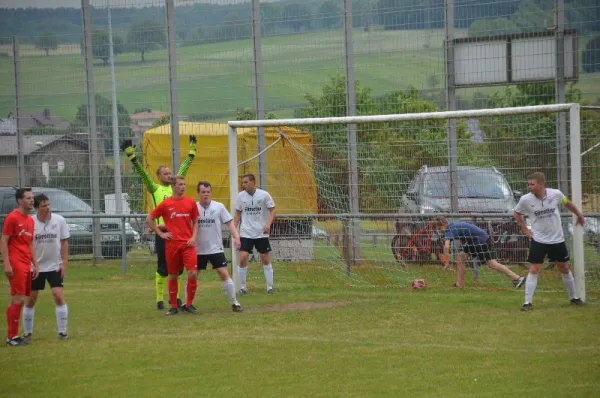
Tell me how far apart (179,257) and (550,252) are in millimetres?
5638

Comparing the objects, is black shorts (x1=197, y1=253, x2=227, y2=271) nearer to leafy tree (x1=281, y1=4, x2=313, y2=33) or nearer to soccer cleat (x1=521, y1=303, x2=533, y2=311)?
soccer cleat (x1=521, y1=303, x2=533, y2=311)

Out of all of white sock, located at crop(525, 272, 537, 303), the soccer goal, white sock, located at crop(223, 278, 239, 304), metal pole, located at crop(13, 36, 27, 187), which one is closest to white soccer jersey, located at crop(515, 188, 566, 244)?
white sock, located at crop(525, 272, 537, 303)

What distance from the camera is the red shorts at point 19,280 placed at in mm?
12531

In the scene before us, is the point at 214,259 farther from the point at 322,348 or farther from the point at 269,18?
the point at 269,18

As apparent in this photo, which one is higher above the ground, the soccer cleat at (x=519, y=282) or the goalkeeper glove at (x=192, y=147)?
the goalkeeper glove at (x=192, y=147)

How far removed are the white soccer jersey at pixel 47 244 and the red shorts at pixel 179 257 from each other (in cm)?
215

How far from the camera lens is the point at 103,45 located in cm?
2245

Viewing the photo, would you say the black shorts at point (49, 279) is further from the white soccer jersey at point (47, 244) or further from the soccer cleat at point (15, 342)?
the soccer cleat at point (15, 342)

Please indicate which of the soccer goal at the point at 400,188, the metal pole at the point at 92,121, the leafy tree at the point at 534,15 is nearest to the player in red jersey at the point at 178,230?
the soccer goal at the point at 400,188

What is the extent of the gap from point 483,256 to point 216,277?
6.17 m

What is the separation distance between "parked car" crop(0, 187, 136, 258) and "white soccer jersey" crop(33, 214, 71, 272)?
834 centimetres

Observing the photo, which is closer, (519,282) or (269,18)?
(519,282)

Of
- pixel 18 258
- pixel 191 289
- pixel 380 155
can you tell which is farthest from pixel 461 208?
pixel 18 258

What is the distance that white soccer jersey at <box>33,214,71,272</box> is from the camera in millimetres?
13055
